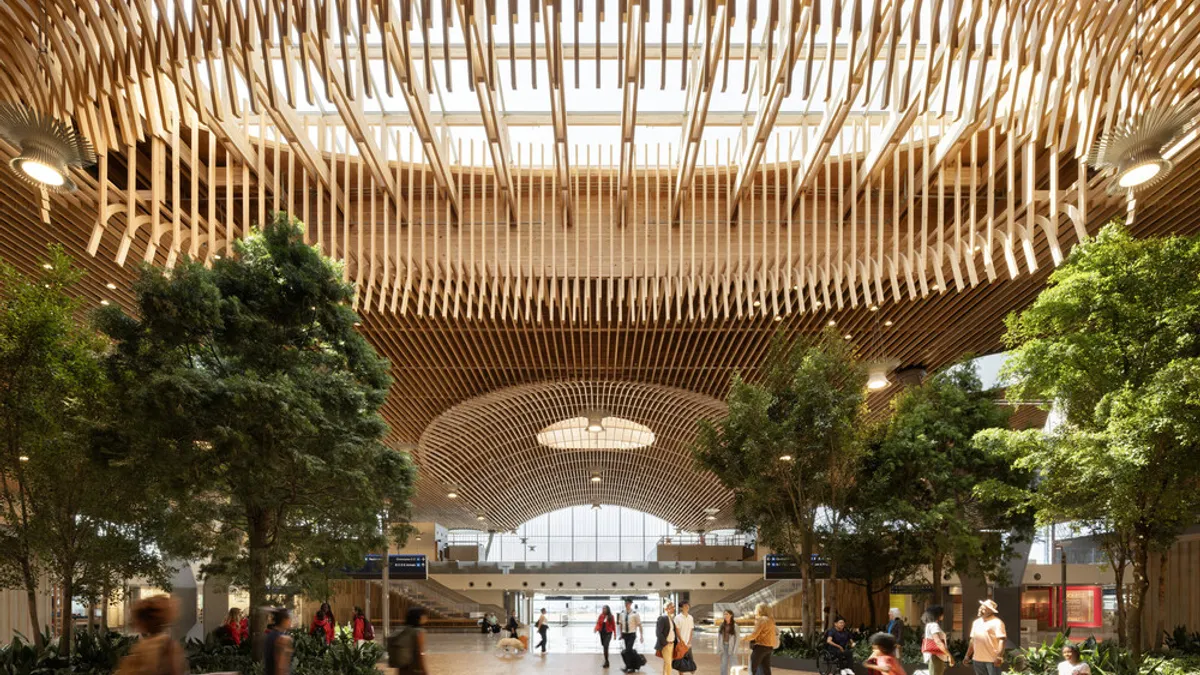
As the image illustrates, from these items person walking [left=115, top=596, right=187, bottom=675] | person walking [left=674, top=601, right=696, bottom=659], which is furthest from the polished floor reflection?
person walking [left=115, top=596, right=187, bottom=675]

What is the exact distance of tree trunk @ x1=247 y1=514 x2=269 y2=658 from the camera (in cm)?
1129

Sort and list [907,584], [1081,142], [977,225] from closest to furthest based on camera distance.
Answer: [1081,142], [977,225], [907,584]

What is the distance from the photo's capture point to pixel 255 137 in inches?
472

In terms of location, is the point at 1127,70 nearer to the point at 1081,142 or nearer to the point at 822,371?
the point at 1081,142

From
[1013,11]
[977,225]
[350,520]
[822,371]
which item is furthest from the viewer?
[822,371]

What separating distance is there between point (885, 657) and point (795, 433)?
11.8 metres

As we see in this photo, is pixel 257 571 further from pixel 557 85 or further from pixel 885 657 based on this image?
pixel 885 657

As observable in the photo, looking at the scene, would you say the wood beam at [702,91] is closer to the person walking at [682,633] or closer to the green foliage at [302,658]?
the person walking at [682,633]

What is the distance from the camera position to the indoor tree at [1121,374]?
1157 centimetres

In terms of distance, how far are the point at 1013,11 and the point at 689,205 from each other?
6050 millimetres

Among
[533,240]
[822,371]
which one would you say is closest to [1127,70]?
[533,240]

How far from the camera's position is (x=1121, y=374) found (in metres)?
12.5

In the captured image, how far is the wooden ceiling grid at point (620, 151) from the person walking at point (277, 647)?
391 cm

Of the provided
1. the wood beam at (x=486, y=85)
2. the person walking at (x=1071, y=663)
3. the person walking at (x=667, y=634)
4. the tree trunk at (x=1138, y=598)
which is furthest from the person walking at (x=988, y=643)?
the wood beam at (x=486, y=85)
